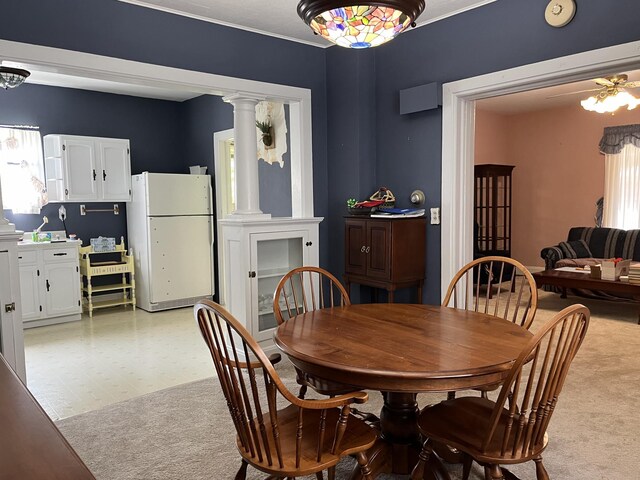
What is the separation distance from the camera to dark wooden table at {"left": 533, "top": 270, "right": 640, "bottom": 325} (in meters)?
5.01

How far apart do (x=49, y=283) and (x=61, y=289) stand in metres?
0.14

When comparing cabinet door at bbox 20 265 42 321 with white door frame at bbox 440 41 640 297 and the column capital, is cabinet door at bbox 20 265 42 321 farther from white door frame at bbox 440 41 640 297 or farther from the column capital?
white door frame at bbox 440 41 640 297

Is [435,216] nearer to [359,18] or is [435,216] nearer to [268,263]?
[268,263]

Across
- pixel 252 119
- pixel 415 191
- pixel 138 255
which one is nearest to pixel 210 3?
pixel 252 119

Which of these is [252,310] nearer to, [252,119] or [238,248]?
[238,248]

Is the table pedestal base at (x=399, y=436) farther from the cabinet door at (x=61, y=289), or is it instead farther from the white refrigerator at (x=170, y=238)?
the cabinet door at (x=61, y=289)

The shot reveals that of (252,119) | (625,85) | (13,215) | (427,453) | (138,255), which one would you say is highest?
(625,85)

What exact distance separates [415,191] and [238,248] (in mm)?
1424

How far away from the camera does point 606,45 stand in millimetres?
2840

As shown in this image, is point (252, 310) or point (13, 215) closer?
point (252, 310)

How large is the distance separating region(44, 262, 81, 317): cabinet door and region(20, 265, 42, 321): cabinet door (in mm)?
81

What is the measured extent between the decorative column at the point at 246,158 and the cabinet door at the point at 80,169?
2604 millimetres

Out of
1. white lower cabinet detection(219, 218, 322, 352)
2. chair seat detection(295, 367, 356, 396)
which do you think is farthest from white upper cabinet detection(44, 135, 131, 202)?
chair seat detection(295, 367, 356, 396)

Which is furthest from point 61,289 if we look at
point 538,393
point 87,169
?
point 538,393
